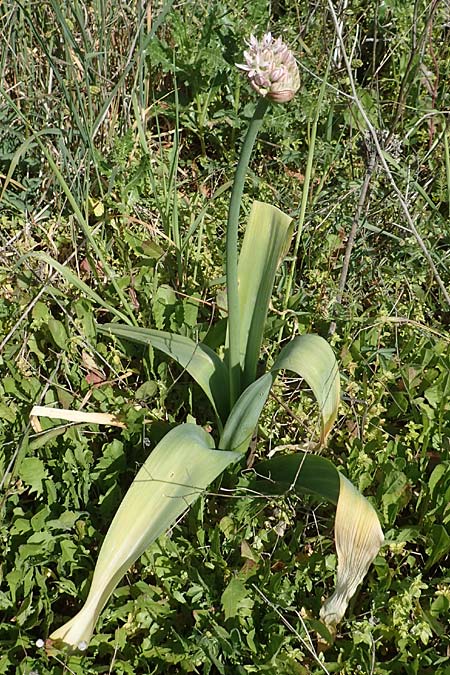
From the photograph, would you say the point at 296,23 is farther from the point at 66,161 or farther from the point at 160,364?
the point at 160,364

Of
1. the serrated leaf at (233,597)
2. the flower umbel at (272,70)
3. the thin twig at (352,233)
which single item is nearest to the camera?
the flower umbel at (272,70)

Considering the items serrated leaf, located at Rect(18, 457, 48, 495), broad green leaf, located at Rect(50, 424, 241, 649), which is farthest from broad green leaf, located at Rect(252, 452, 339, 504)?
serrated leaf, located at Rect(18, 457, 48, 495)

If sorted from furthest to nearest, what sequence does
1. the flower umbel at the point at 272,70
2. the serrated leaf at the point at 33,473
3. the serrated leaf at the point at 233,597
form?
the serrated leaf at the point at 33,473
the serrated leaf at the point at 233,597
the flower umbel at the point at 272,70

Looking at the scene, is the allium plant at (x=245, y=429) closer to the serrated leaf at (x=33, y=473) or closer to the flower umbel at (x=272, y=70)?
the flower umbel at (x=272, y=70)

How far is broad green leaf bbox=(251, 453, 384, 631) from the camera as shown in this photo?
53.7 inches

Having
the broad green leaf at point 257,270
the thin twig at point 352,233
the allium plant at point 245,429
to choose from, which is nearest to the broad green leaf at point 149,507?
the allium plant at point 245,429

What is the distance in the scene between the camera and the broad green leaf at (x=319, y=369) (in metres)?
1.50

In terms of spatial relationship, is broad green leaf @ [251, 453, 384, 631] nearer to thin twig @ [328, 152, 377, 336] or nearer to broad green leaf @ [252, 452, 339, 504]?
broad green leaf @ [252, 452, 339, 504]

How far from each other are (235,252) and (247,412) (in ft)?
1.01

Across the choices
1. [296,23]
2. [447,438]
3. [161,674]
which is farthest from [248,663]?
[296,23]

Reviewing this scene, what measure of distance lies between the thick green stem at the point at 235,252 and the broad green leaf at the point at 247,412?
0.09m

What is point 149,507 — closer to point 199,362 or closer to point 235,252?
point 199,362

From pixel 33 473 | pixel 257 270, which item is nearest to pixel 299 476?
pixel 257 270

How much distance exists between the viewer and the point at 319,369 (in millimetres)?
1532
